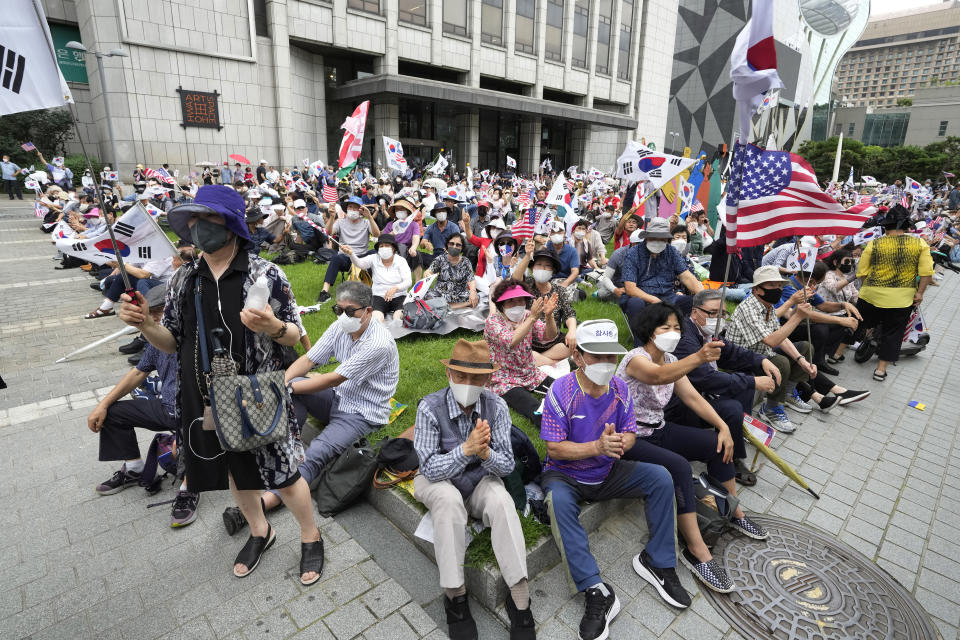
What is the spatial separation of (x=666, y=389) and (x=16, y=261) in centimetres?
1623

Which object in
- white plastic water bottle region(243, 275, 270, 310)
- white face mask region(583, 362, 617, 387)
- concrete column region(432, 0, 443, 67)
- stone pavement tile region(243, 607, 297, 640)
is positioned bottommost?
stone pavement tile region(243, 607, 297, 640)

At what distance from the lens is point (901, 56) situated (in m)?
151

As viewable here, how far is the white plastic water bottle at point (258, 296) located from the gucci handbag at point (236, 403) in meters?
0.34

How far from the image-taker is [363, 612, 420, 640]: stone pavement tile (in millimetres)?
2826

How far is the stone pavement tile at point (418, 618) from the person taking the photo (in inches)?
114

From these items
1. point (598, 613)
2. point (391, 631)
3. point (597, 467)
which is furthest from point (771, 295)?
point (391, 631)

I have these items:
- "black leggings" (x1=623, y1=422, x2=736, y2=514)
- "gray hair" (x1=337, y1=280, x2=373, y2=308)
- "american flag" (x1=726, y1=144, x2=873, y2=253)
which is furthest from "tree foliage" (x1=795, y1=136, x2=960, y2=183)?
"gray hair" (x1=337, y1=280, x2=373, y2=308)

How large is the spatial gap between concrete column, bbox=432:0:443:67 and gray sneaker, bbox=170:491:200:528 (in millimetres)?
38021

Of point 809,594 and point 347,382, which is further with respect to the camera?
point 347,382

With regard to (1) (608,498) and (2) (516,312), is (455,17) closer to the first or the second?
(2) (516,312)

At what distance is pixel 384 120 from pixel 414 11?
25.4 ft

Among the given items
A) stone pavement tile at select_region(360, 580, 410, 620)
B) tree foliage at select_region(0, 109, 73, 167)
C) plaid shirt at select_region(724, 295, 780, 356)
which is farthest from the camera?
tree foliage at select_region(0, 109, 73, 167)

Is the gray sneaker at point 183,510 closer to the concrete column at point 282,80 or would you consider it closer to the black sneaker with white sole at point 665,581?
the black sneaker with white sole at point 665,581

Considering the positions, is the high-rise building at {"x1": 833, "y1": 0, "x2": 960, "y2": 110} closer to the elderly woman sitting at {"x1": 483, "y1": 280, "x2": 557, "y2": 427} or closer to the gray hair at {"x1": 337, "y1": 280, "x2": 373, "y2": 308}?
the elderly woman sitting at {"x1": 483, "y1": 280, "x2": 557, "y2": 427}
